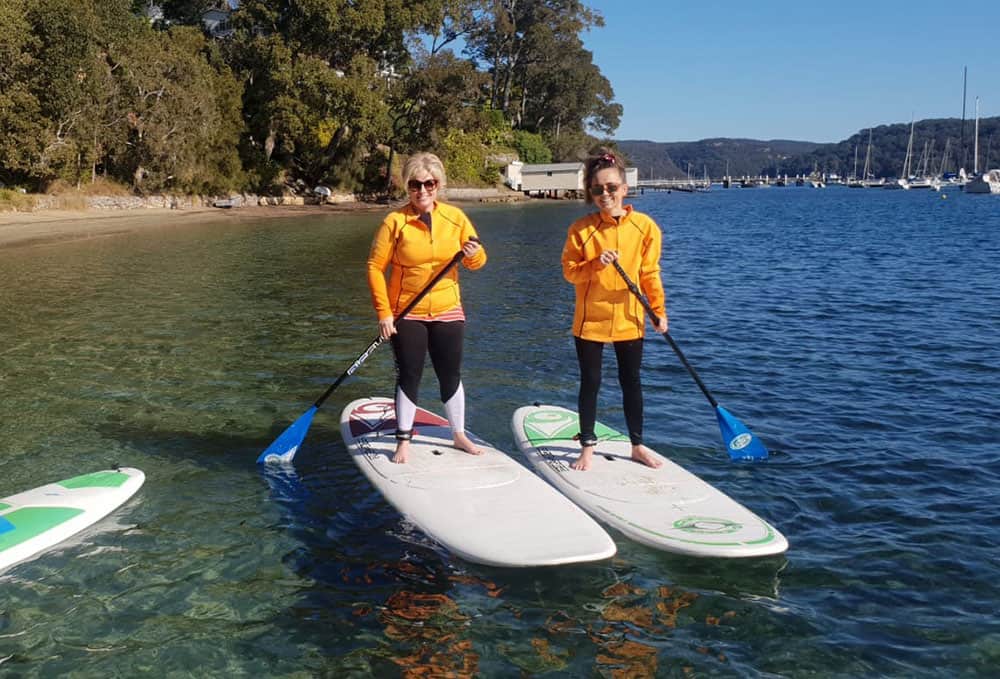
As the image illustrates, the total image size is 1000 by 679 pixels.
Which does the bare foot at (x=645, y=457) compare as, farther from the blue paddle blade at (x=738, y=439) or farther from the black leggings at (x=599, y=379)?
the blue paddle blade at (x=738, y=439)

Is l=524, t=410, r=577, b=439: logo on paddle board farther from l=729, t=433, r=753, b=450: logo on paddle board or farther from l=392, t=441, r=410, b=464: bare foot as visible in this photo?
l=729, t=433, r=753, b=450: logo on paddle board

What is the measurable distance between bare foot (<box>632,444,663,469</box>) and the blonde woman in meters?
1.57

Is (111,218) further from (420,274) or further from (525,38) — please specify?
(525,38)

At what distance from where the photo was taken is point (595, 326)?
5.98m

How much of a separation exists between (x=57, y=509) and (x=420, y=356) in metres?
2.80

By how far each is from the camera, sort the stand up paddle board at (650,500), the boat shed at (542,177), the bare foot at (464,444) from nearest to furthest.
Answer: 1. the stand up paddle board at (650,500)
2. the bare foot at (464,444)
3. the boat shed at (542,177)

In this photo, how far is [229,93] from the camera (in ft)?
165

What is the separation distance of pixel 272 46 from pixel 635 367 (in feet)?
164

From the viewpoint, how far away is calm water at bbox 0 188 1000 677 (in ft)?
14.3

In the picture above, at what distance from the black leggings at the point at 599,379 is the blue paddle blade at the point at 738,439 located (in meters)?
1.05

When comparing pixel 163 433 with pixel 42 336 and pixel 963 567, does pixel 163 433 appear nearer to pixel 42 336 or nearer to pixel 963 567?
pixel 42 336

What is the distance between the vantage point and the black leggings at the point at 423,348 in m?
6.13

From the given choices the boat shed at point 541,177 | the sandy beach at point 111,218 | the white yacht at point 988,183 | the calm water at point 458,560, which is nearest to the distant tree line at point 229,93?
the sandy beach at point 111,218

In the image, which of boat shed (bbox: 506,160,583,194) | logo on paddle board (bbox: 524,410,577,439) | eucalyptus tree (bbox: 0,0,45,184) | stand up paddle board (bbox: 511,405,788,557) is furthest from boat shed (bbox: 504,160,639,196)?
stand up paddle board (bbox: 511,405,788,557)
